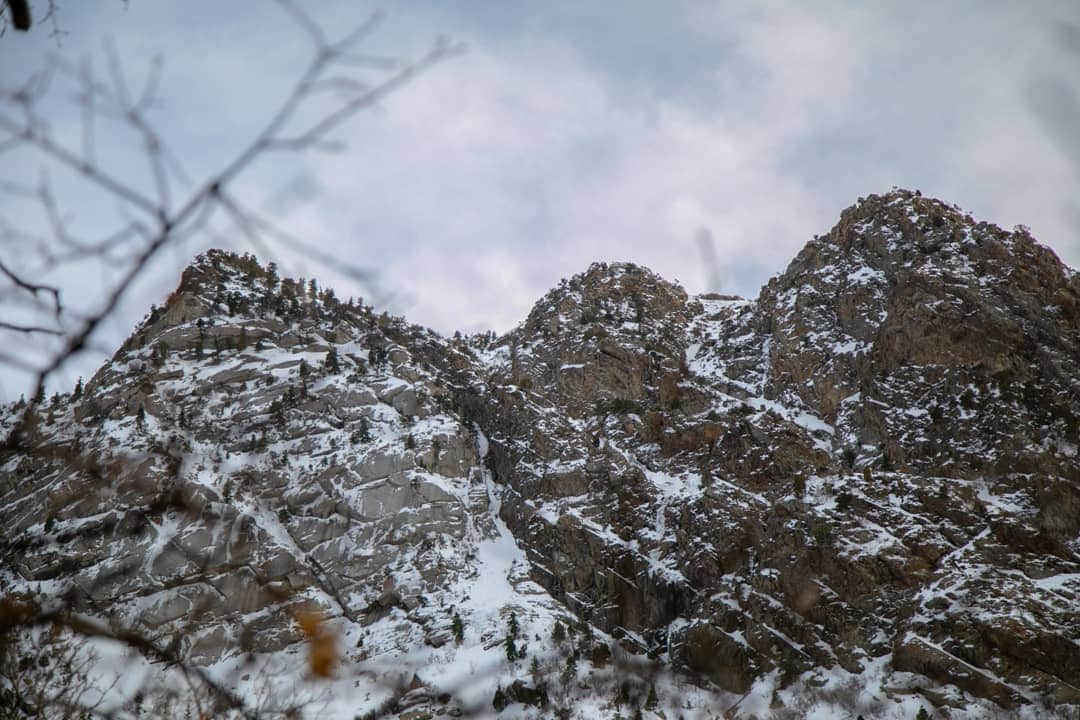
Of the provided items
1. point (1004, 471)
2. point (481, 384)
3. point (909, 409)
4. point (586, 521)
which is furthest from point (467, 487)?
point (1004, 471)

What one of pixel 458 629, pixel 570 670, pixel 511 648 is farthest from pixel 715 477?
pixel 570 670

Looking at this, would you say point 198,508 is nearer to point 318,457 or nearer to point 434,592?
point 434,592

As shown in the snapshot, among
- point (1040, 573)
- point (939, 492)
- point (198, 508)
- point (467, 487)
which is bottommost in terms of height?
point (198, 508)

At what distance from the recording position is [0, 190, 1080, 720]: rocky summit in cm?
4206

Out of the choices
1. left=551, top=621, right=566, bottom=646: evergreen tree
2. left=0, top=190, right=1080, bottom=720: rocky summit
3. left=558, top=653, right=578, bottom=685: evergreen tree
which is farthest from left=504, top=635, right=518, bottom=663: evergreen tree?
left=558, top=653, right=578, bottom=685: evergreen tree

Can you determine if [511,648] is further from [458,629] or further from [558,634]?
[458,629]

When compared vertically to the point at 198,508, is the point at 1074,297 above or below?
above

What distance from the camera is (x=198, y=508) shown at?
1.83m

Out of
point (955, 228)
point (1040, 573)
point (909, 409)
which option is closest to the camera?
point (1040, 573)

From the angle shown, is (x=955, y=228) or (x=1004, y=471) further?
(x=955, y=228)

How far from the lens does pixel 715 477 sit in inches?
2207

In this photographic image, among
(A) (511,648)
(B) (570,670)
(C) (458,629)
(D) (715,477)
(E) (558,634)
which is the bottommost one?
(B) (570,670)

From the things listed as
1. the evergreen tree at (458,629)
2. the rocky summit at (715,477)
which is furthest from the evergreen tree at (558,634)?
the evergreen tree at (458,629)

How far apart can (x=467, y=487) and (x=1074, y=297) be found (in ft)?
145
